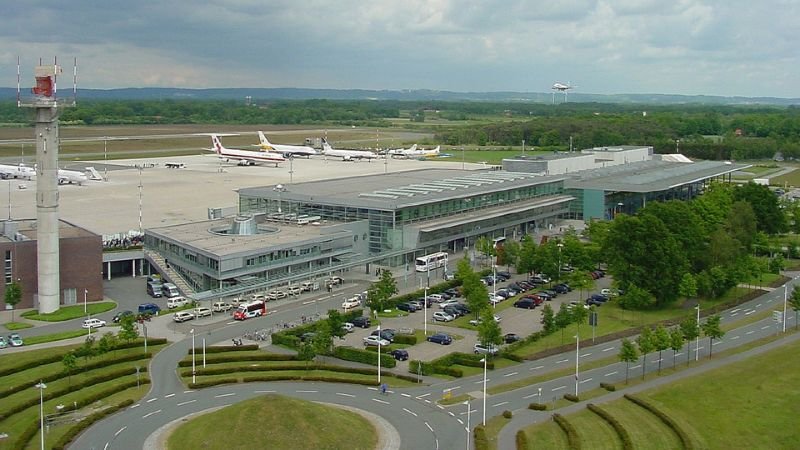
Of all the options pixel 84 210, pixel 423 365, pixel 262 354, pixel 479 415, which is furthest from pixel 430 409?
pixel 84 210

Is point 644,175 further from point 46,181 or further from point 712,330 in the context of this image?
point 46,181

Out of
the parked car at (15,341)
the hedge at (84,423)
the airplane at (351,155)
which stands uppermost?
the airplane at (351,155)

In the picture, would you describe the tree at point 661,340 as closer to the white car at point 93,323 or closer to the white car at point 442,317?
the white car at point 442,317

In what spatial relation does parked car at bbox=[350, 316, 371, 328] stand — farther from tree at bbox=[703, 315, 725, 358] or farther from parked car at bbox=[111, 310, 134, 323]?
tree at bbox=[703, 315, 725, 358]

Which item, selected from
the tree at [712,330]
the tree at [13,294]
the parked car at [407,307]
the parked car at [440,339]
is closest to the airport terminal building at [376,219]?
the parked car at [407,307]

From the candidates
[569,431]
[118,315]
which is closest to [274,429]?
[569,431]

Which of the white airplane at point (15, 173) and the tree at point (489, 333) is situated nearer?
the tree at point (489, 333)
